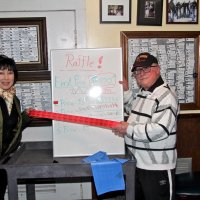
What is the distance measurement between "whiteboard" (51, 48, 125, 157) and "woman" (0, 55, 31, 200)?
0.30 metres

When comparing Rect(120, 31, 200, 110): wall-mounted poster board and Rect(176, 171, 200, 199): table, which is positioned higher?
Rect(120, 31, 200, 110): wall-mounted poster board

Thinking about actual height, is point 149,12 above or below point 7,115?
above

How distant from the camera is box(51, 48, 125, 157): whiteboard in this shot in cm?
241

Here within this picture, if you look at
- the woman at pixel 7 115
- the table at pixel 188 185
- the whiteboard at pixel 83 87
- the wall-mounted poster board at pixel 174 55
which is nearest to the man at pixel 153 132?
the whiteboard at pixel 83 87

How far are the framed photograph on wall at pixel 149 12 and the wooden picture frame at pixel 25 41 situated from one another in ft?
2.87

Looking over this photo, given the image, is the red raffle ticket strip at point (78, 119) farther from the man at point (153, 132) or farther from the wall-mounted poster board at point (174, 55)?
the wall-mounted poster board at point (174, 55)

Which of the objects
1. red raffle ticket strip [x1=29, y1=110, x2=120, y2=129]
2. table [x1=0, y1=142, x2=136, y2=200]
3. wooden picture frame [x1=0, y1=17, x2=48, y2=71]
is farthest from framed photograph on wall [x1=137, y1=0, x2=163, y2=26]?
table [x1=0, y1=142, x2=136, y2=200]

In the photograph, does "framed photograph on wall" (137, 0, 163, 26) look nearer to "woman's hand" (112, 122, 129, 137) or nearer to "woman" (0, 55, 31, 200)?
"woman's hand" (112, 122, 129, 137)

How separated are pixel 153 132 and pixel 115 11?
50.8 inches

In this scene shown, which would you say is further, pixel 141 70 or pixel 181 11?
pixel 181 11

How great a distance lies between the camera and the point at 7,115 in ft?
7.72

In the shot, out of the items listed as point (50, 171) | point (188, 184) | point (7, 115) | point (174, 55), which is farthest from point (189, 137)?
point (7, 115)

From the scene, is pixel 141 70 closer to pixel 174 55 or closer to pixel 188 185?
pixel 174 55

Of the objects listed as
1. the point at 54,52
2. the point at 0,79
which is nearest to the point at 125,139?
the point at 54,52
